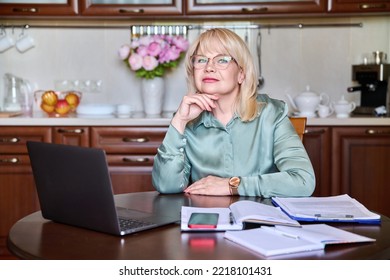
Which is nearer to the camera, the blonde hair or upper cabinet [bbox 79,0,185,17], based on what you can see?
the blonde hair

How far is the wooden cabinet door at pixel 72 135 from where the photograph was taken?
12.2 ft

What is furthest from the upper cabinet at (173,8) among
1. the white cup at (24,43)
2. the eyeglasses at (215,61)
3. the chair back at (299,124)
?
the eyeglasses at (215,61)

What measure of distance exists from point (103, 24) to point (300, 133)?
2.08 meters

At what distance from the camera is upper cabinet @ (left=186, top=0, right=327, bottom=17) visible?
151 inches

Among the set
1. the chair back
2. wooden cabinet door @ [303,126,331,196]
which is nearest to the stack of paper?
the chair back

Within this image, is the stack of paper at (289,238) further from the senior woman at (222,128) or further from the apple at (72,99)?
the apple at (72,99)

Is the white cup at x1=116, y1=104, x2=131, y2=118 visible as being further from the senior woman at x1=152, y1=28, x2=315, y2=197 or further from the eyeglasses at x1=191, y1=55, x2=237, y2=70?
the eyeglasses at x1=191, y1=55, x2=237, y2=70

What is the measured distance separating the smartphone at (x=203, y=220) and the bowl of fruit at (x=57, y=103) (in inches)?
94.3

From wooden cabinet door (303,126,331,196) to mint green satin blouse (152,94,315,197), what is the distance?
1.38 m

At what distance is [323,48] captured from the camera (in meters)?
4.20

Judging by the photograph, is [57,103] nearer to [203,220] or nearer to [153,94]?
[153,94]

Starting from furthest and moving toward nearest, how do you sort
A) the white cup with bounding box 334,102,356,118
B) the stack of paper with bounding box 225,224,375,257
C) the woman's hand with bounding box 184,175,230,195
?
the white cup with bounding box 334,102,356,118 → the woman's hand with bounding box 184,175,230,195 → the stack of paper with bounding box 225,224,375,257
